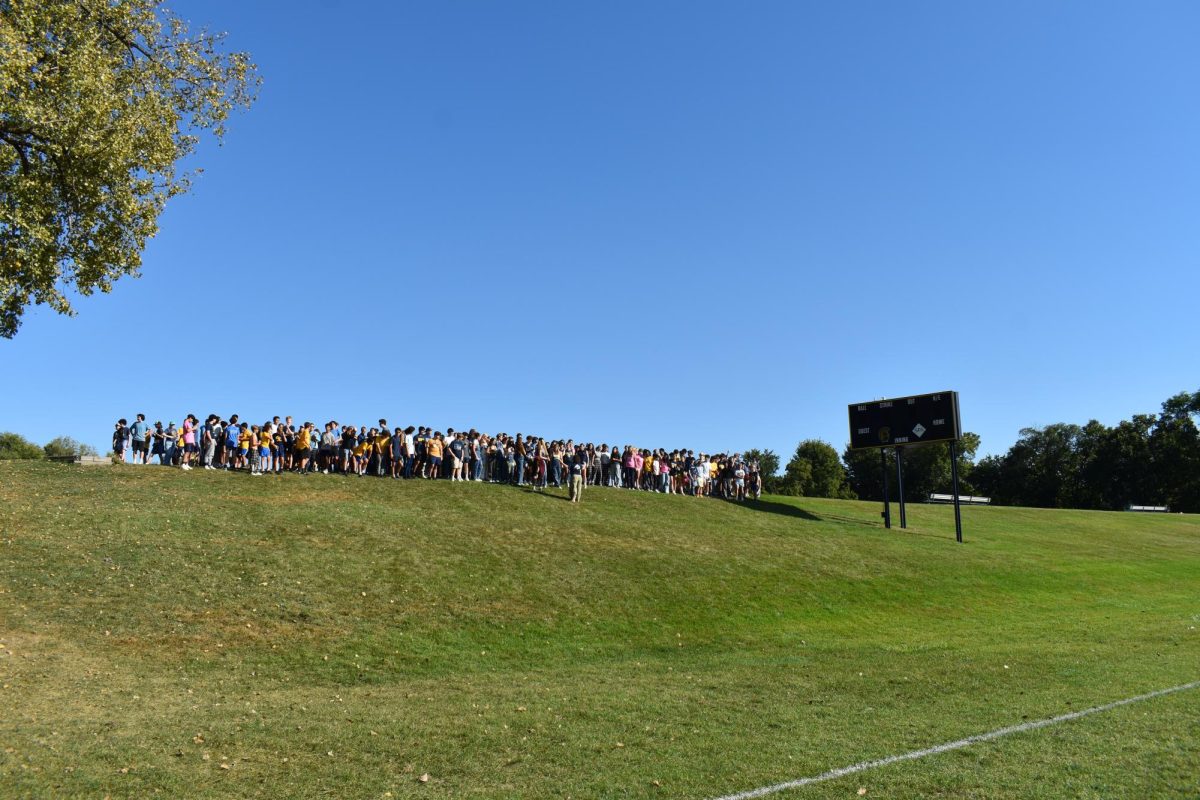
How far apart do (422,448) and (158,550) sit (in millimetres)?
13575

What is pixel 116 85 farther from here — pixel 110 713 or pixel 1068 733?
pixel 1068 733

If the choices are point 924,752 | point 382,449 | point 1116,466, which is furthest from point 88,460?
point 1116,466

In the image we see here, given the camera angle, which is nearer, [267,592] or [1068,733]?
[1068,733]

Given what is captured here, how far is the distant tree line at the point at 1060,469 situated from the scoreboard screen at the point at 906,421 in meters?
51.9

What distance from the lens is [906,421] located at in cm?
3844

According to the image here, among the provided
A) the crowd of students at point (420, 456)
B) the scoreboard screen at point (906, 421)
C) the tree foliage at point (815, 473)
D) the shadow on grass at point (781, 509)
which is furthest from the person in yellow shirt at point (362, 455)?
the tree foliage at point (815, 473)

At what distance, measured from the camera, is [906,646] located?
18438 mm

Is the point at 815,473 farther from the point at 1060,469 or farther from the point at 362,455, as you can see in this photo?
the point at 362,455

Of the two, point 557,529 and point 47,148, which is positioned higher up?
point 47,148

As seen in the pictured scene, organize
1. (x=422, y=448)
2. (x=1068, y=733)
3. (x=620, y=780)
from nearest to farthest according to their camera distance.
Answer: (x=620, y=780) < (x=1068, y=733) < (x=422, y=448)

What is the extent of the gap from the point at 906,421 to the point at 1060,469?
8197 cm

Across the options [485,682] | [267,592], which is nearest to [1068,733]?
[485,682]

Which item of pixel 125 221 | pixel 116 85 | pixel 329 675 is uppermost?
pixel 116 85

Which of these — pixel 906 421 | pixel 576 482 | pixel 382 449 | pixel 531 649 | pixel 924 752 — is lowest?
pixel 531 649
